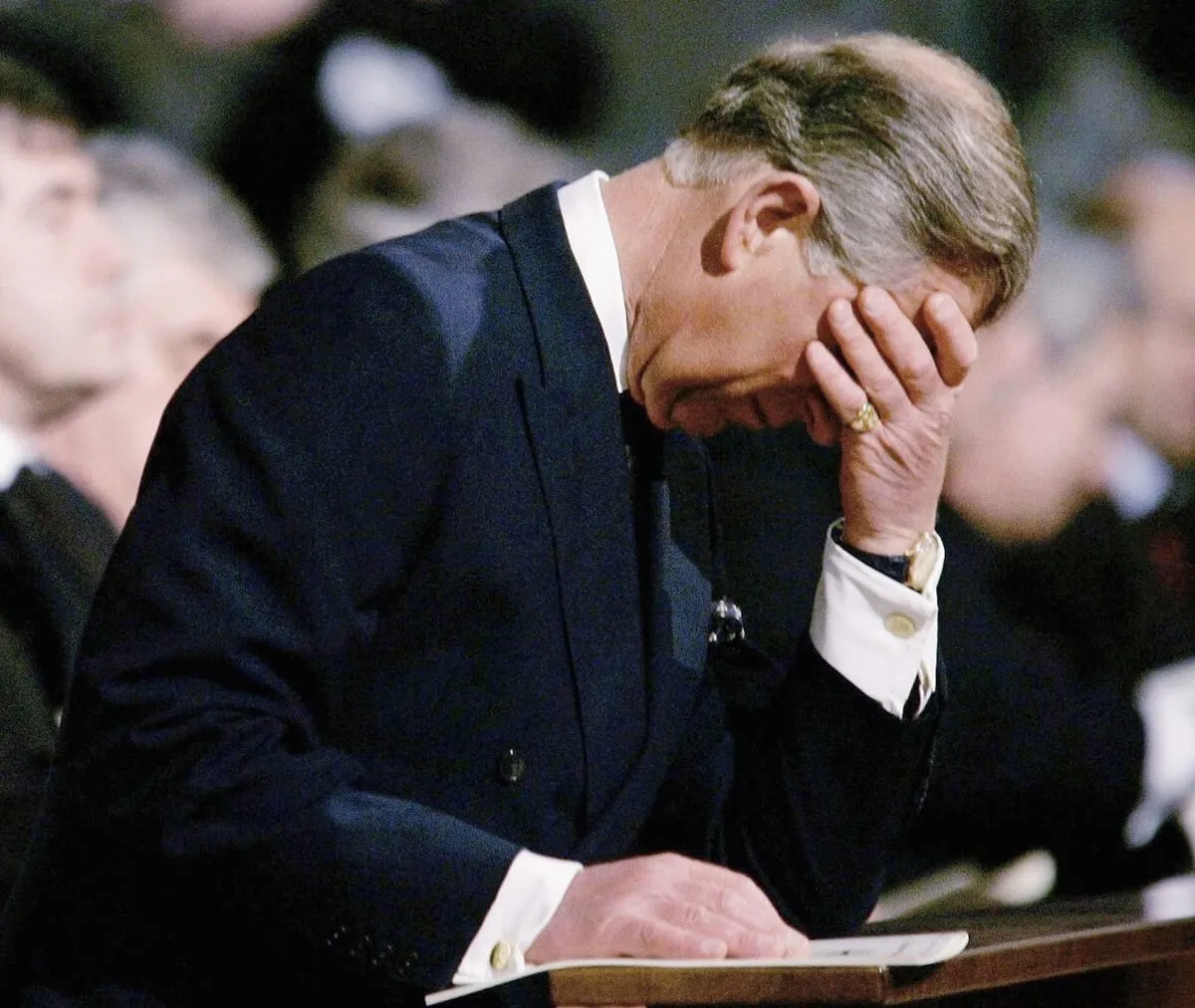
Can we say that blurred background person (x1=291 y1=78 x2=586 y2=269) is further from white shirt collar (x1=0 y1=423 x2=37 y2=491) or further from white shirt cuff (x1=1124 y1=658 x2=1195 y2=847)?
white shirt cuff (x1=1124 y1=658 x2=1195 y2=847)

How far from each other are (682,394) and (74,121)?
117 cm

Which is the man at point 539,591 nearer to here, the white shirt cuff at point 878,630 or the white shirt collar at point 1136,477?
the white shirt cuff at point 878,630

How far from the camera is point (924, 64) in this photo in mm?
1580

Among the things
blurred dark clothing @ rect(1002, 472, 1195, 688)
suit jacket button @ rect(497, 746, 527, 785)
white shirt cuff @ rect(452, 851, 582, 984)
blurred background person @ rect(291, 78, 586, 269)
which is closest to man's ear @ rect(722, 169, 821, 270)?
suit jacket button @ rect(497, 746, 527, 785)

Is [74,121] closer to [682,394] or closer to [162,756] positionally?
[682,394]

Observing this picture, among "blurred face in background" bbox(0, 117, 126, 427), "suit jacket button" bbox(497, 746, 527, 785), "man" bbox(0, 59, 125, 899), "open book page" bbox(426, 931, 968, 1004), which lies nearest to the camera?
"open book page" bbox(426, 931, 968, 1004)

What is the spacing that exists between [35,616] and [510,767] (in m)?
1.02

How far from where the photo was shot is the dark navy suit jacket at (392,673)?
131cm

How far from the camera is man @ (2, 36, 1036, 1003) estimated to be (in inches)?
51.3

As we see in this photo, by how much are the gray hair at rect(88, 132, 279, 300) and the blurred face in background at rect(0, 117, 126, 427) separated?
0.09 ft

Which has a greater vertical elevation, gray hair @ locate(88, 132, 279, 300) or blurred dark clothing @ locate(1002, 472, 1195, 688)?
gray hair @ locate(88, 132, 279, 300)

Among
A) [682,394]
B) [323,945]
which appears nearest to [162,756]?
[323,945]

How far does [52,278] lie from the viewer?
2400 mm

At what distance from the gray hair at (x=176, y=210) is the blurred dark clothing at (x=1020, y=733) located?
2.64ft
